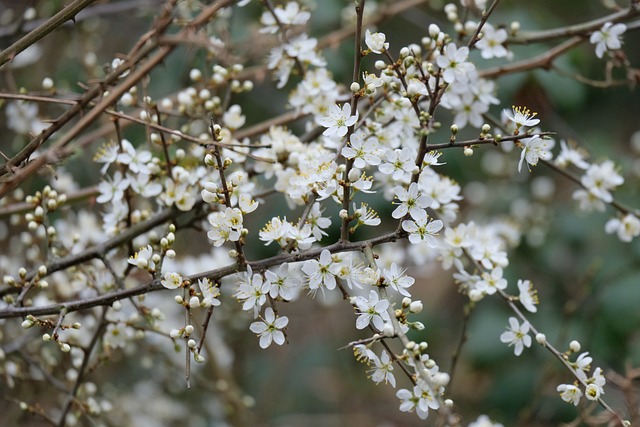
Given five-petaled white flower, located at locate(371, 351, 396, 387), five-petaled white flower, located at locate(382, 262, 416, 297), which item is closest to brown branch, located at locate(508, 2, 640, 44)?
five-petaled white flower, located at locate(382, 262, 416, 297)

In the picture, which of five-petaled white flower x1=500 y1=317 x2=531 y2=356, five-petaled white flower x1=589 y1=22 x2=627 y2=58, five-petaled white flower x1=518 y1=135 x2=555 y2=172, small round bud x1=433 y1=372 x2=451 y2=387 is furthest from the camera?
five-petaled white flower x1=589 y1=22 x2=627 y2=58

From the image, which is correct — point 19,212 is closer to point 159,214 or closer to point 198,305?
point 159,214

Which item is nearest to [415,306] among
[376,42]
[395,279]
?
[395,279]

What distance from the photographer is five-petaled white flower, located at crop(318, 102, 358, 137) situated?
5.18 feet

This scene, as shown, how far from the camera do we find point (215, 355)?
3.15 meters

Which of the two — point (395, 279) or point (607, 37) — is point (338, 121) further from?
point (607, 37)

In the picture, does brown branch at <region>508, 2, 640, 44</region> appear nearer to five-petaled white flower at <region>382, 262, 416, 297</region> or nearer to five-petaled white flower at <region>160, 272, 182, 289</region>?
five-petaled white flower at <region>382, 262, 416, 297</region>

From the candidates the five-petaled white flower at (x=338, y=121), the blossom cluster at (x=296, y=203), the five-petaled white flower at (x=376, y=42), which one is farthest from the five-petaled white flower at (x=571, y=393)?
the five-petaled white flower at (x=376, y=42)

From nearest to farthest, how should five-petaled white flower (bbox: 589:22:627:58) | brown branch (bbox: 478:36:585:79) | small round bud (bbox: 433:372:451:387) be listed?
small round bud (bbox: 433:372:451:387) → five-petaled white flower (bbox: 589:22:627:58) → brown branch (bbox: 478:36:585:79)

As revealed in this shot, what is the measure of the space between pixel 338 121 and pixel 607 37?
3.45ft

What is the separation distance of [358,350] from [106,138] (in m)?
1.65

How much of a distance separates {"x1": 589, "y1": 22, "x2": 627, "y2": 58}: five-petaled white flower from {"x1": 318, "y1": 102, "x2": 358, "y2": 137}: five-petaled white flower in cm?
97

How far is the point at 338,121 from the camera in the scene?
161 centimetres

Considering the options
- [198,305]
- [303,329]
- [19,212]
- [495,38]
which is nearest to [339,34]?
[495,38]
